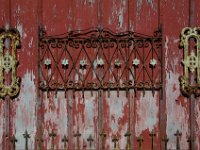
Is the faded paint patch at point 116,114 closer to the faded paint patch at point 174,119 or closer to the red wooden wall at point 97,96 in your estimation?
the red wooden wall at point 97,96

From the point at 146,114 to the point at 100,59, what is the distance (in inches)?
12.4

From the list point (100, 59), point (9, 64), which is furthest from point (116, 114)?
point (9, 64)

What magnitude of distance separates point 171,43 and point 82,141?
585 millimetres

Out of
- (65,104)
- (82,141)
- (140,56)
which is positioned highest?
(140,56)

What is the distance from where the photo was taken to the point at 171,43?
8.30 feet

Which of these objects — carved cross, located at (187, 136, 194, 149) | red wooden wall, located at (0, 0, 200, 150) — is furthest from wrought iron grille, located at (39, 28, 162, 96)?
carved cross, located at (187, 136, 194, 149)

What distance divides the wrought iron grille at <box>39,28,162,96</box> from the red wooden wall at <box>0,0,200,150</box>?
0.11ft

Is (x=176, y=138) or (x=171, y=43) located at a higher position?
(x=171, y=43)

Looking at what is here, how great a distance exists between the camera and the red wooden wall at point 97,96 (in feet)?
8.21

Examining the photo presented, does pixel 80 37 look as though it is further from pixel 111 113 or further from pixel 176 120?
pixel 176 120

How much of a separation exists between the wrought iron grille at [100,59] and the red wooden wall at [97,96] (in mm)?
33

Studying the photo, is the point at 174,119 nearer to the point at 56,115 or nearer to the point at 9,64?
the point at 56,115

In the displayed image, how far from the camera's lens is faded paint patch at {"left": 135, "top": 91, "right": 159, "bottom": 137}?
2.50 meters

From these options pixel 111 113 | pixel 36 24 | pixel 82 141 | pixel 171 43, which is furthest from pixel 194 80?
pixel 36 24
